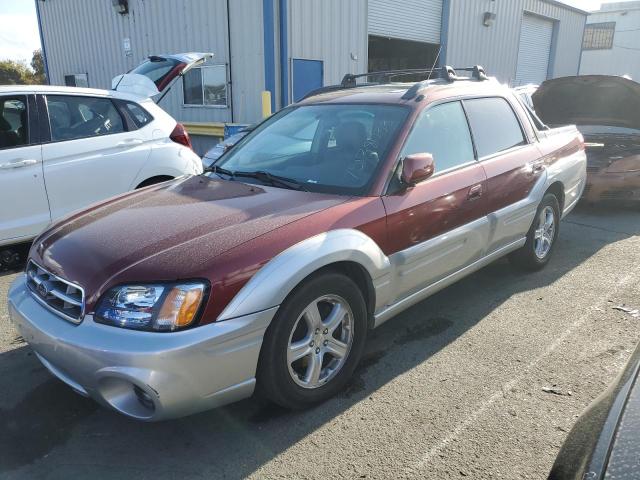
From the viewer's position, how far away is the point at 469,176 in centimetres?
357

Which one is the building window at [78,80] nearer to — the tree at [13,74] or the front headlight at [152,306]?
the front headlight at [152,306]

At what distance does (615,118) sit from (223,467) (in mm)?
7593

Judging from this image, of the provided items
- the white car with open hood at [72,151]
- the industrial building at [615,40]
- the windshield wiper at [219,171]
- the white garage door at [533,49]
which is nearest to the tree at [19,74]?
the white garage door at [533,49]

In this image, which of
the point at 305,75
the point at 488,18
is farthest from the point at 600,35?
the point at 305,75

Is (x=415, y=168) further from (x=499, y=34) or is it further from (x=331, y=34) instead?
(x=499, y=34)

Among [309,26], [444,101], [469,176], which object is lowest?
[469,176]

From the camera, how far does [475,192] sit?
358 centimetres

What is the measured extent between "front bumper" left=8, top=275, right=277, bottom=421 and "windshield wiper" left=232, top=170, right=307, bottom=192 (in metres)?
1.00

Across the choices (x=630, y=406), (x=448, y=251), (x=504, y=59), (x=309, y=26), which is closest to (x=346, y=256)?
(x=448, y=251)

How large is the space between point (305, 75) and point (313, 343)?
9.53 metres

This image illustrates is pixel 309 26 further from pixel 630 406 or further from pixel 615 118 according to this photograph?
pixel 630 406

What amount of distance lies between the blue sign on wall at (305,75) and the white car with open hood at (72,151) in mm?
5789

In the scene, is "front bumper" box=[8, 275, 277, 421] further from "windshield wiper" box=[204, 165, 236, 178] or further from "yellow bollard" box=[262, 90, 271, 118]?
"yellow bollard" box=[262, 90, 271, 118]

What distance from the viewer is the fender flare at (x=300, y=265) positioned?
2293mm
